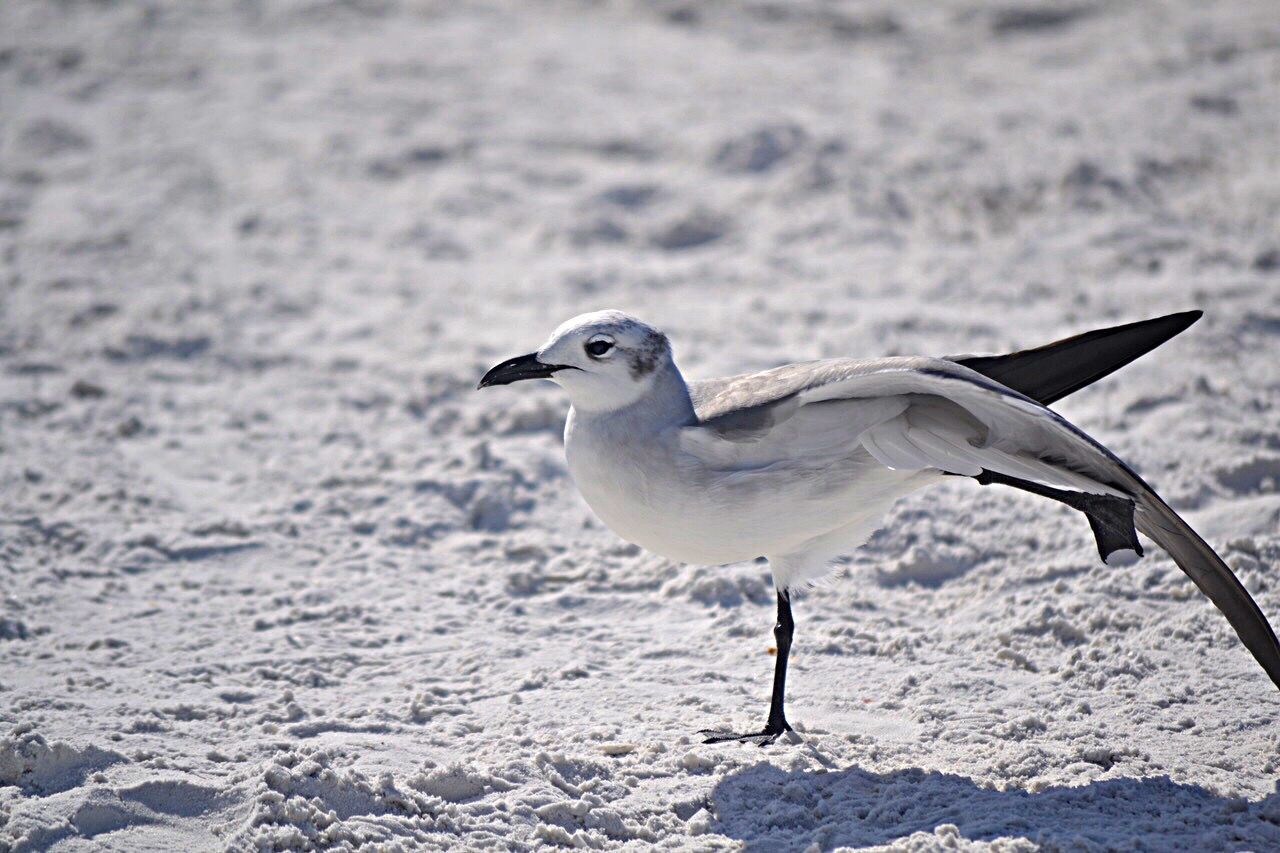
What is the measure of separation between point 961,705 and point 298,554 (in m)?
2.37

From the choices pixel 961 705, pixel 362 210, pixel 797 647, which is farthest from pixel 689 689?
pixel 362 210

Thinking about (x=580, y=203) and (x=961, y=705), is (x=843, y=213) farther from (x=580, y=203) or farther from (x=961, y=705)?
(x=961, y=705)

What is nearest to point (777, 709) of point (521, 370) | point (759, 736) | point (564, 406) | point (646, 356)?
point (759, 736)

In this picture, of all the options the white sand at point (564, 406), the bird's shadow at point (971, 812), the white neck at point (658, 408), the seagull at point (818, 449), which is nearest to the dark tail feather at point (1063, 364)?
the seagull at point (818, 449)

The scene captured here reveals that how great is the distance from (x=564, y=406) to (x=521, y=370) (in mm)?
1945

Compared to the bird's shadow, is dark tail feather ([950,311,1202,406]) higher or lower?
higher

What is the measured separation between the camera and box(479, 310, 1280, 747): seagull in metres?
3.28

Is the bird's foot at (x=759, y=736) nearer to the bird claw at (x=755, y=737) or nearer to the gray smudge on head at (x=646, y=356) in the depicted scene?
the bird claw at (x=755, y=737)

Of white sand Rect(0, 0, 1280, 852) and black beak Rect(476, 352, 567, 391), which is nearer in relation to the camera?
white sand Rect(0, 0, 1280, 852)

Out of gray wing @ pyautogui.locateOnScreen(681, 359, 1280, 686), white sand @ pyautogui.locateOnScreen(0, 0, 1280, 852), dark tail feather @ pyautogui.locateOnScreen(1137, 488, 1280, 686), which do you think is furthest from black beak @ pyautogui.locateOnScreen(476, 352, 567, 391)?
dark tail feather @ pyautogui.locateOnScreen(1137, 488, 1280, 686)

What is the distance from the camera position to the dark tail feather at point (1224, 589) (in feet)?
10.8

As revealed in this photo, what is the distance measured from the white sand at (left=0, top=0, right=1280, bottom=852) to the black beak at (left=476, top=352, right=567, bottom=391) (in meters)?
0.94

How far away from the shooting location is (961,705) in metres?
3.75

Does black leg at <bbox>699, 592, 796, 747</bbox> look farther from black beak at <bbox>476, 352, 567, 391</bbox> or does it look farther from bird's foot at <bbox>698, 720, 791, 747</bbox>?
black beak at <bbox>476, 352, 567, 391</bbox>
